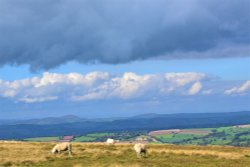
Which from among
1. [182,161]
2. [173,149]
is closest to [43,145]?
[173,149]

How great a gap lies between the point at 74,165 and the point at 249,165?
17.9m

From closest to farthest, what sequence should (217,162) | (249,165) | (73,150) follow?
(249,165) → (217,162) → (73,150)

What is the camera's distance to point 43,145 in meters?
68.9

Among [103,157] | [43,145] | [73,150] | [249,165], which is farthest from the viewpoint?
[43,145]

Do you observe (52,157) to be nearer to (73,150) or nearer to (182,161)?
(73,150)

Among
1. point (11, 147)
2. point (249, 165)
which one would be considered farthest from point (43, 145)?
point (249, 165)

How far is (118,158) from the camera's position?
52.0 meters

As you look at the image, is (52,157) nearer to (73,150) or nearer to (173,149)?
(73,150)

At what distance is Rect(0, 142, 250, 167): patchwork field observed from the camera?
46.6m

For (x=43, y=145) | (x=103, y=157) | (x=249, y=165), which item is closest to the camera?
(x=249, y=165)

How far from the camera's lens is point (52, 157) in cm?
5353

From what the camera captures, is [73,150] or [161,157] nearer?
[161,157]

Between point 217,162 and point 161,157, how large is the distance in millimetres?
7467

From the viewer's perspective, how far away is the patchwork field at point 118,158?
1836 inches
